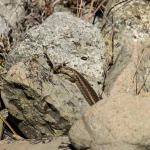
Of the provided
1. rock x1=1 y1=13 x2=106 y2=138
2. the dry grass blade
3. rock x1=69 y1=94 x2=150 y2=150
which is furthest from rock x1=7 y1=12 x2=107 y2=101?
rock x1=69 y1=94 x2=150 y2=150

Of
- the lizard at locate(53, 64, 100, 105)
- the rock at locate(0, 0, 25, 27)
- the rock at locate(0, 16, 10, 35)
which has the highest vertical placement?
the rock at locate(0, 0, 25, 27)

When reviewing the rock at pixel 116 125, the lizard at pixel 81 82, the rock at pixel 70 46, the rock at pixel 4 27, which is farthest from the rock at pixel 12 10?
the rock at pixel 116 125

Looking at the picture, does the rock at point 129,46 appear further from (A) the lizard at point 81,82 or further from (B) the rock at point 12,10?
(B) the rock at point 12,10

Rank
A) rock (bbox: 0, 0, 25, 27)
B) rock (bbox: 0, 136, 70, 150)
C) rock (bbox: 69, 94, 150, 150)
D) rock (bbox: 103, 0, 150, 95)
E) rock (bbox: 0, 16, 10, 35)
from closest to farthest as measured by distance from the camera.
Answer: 1. rock (bbox: 69, 94, 150, 150)
2. rock (bbox: 0, 136, 70, 150)
3. rock (bbox: 103, 0, 150, 95)
4. rock (bbox: 0, 16, 10, 35)
5. rock (bbox: 0, 0, 25, 27)

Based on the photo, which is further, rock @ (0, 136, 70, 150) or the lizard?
the lizard

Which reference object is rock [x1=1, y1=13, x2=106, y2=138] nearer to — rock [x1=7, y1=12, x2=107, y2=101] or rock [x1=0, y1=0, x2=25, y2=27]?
rock [x1=7, y1=12, x2=107, y2=101]

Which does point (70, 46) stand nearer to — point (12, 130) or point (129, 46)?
point (129, 46)

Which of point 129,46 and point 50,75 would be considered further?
point 129,46

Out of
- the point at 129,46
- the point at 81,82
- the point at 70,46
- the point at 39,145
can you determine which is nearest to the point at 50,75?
the point at 81,82
